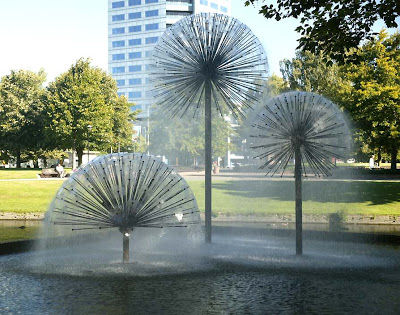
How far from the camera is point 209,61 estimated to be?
17.9 metres

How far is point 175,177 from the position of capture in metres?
14.5

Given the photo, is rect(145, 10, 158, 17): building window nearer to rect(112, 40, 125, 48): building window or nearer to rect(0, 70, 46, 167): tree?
rect(112, 40, 125, 48): building window

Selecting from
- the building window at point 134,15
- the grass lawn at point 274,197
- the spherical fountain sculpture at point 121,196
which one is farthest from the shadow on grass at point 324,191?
the building window at point 134,15

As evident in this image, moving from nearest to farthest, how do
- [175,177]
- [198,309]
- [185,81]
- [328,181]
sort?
[198,309], [175,177], [185,81], [328,181]

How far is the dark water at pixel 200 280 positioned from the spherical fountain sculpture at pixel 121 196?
40.3 inches

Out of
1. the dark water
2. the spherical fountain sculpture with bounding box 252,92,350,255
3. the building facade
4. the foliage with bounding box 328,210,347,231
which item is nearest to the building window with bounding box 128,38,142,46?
the building facade

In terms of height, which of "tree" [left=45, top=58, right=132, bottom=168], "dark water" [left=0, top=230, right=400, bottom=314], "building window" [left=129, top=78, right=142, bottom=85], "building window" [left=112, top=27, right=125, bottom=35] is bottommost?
"dark water" [left=0, top=230, right=400, bottom=314]

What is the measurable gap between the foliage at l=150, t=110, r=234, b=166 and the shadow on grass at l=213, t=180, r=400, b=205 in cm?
589

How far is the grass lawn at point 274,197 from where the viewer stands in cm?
3036

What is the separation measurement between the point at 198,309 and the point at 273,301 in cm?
144

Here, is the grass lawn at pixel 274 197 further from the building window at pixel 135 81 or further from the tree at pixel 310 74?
the building window at pixel 135 81

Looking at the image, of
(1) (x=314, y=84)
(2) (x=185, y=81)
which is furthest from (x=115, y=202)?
(1) (x=314, y=84)

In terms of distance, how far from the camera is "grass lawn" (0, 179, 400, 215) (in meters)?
30.4

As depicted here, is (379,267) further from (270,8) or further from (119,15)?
(119,15)
